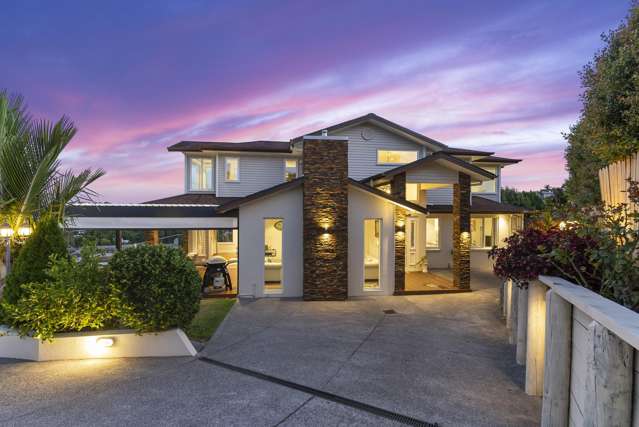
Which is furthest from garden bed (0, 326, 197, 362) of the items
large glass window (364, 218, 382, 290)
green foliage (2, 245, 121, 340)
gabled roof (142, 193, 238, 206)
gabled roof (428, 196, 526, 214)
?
gabled roof (428, 196, 526, 214)

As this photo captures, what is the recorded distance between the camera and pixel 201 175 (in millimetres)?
17703

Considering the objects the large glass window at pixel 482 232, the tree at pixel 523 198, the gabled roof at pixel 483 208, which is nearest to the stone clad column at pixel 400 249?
the gabled roof at pixel 483 208

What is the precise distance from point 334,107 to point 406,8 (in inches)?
299

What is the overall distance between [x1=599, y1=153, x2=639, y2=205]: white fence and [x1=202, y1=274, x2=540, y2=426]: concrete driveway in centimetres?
334

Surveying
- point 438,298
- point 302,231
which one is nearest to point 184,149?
point 302,231

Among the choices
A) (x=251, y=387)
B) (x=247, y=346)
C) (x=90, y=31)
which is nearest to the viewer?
(x=251, y=387)

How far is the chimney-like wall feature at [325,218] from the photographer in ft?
37.0

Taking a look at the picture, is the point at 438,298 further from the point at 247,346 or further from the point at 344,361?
the point at 247,346

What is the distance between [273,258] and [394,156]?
8.72 m

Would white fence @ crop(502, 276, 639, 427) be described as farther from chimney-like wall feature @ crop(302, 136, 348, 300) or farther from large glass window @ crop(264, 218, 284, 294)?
large glass window @ crop(264, 218, 284, 294)

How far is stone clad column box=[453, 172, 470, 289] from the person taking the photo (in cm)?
1260

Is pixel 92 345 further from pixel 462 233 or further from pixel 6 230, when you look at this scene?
pixel 462 233

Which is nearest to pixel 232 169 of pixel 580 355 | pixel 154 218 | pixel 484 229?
pixel 154 218

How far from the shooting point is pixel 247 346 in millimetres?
6902
